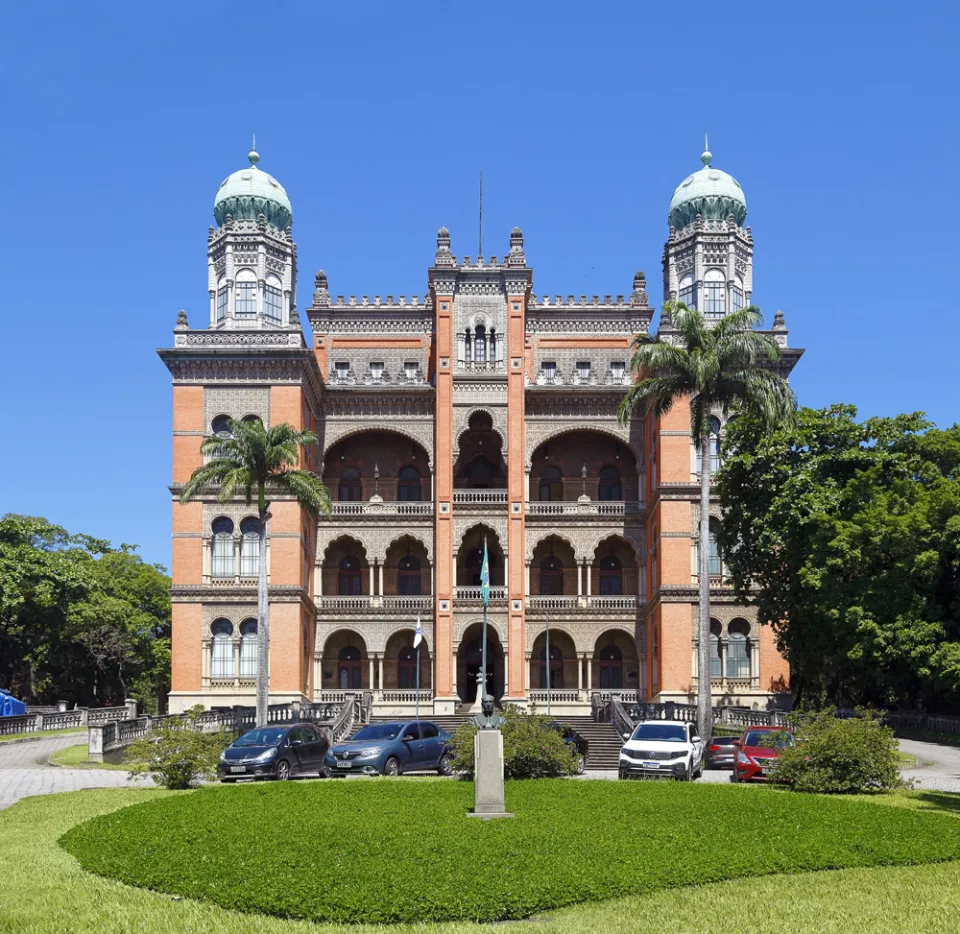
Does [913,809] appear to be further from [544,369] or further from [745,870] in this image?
[544,369]

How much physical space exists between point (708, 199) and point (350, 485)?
23.1m

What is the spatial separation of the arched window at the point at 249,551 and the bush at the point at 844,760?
3448 cm

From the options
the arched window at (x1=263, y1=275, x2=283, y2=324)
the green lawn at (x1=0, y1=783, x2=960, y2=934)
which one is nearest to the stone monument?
the green lawn at (x1=0, y1=783, x2=960, y2=934)

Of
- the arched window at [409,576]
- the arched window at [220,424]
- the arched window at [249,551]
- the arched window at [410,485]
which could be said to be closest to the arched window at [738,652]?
the arched window at [409,576]

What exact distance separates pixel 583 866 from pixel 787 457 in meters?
33.8

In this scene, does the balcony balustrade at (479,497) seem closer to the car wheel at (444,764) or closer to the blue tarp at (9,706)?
the blue tarp at (9,706)

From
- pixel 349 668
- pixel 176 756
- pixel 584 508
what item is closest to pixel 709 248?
pixel 584 508

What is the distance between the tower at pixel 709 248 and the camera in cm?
6569

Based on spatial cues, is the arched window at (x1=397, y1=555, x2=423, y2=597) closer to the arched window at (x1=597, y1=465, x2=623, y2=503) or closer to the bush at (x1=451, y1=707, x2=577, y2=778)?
the arched window at (x1=597, y1=465, x2=623, y2=503)

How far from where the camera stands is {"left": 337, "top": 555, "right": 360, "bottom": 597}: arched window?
66625 millimetres

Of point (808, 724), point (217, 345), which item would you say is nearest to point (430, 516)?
point (217, 345)

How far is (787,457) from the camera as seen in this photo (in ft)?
162

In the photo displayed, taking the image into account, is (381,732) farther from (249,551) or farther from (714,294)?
(714,294)

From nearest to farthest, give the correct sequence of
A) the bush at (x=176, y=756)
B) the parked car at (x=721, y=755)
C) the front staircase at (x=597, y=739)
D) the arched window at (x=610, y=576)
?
the bush at (x=176, y=756) < the parked car at (x=721, y=755) < the front staircase at (x=597, y=739) < the arched window at (x=610, y=576)
